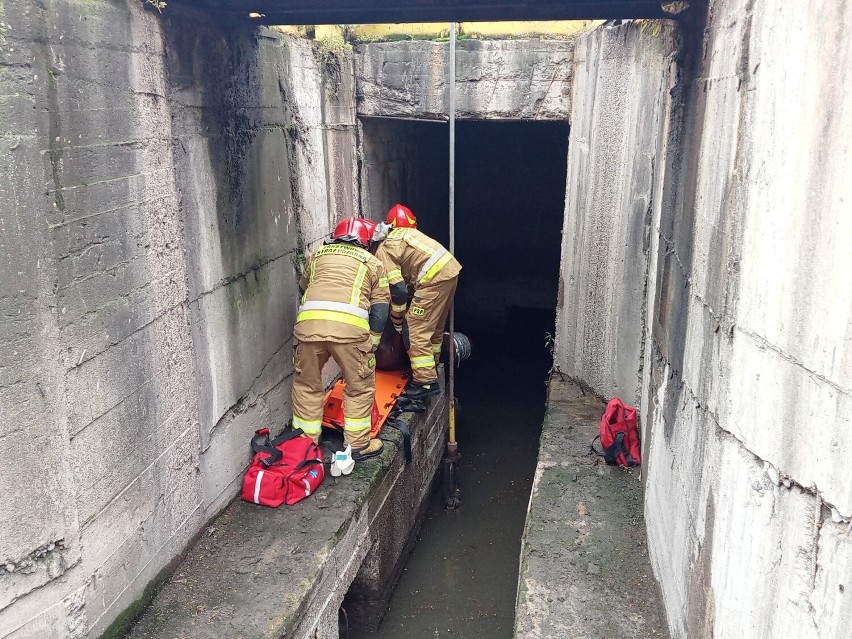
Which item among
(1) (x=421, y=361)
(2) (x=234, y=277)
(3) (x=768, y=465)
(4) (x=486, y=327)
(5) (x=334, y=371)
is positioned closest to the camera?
(3) (x=768, y=465)

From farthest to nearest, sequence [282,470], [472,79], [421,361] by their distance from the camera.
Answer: [472,79] < [421,361] < [282,470]

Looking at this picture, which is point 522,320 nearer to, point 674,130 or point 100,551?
point 674,130

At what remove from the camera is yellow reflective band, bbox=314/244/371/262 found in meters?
4.97

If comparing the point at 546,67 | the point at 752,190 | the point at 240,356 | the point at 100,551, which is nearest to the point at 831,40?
the point at 752,190

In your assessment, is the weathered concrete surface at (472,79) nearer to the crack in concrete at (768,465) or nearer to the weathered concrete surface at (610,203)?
the weathered concrete surface at (610,203)

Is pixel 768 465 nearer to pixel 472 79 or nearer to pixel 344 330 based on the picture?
pixel 344 330

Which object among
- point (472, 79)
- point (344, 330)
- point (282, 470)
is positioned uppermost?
point (472, 79)

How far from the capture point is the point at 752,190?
2281 millimetres

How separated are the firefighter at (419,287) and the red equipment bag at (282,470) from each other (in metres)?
1.28

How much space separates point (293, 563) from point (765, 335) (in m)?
2.92

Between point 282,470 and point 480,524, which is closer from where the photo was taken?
point 282,470

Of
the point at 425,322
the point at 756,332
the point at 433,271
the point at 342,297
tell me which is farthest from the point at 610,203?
the point at 756,332

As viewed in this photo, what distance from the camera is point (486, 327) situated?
35.1 ft

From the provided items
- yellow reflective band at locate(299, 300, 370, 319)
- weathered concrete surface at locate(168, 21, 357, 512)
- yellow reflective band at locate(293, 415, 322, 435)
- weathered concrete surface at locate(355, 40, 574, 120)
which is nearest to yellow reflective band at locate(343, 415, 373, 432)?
yellow reflective band at locate(293, 415, 322, 435)
